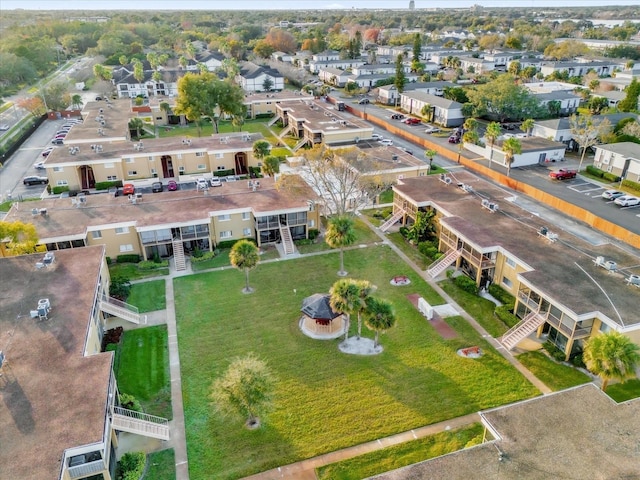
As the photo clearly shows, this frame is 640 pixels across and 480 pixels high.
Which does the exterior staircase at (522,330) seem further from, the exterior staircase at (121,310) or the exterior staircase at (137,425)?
the exterior staircase at (121,310)

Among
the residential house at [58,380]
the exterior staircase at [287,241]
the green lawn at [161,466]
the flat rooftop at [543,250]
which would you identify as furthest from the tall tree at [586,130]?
the residential house at [58,380]

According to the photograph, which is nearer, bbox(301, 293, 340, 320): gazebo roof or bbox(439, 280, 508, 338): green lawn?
bbox(301, 293, 340, 320): gazebo roof

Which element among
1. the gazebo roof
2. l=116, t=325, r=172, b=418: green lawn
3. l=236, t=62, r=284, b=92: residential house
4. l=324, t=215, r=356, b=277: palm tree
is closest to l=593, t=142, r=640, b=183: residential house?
l=324, t=215, r=356, b=277: palm tree

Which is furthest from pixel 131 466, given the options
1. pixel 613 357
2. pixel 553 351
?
pixel 553 351

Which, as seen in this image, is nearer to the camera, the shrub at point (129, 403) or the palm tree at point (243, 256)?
the shrub at point (129, 403)

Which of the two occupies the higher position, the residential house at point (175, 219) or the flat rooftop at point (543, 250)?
the flat rooftop at point (543, 250)

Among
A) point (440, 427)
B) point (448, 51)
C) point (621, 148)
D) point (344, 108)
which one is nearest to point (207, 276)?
point (440, 427)

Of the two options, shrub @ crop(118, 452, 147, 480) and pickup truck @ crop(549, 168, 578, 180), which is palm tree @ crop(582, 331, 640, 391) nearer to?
→ shrub @ crop(118, 452, 147, 480)
